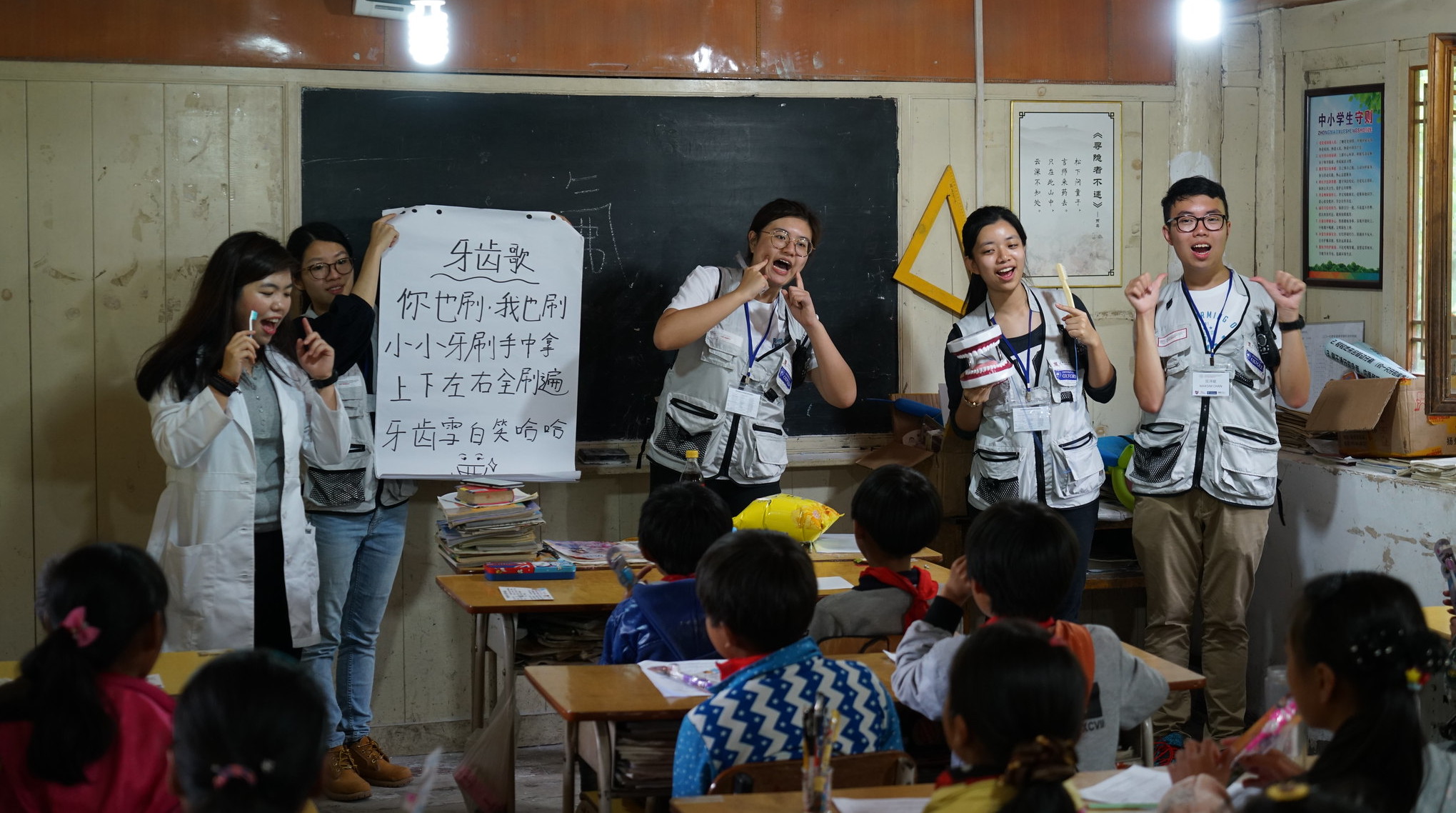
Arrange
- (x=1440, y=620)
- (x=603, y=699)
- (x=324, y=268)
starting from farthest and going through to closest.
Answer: (x=324, y=268) → (x=1440, y=620) → (x=603, y=699)

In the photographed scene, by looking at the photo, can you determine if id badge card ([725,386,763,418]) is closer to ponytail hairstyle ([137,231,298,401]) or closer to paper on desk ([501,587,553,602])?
paper on desk ([501,587,553,602])

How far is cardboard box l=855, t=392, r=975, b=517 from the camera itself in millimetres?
4137

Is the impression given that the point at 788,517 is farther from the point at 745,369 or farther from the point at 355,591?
the point at 355,591

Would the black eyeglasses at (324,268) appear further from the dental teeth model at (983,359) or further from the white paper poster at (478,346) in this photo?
the dental teeth model at (983,359)

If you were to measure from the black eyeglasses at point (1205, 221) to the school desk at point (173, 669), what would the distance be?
9.45 feet

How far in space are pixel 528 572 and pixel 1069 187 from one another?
7.84 feet

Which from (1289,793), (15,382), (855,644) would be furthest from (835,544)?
(1289,793)

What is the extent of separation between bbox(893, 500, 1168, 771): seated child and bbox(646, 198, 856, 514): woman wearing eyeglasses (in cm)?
158

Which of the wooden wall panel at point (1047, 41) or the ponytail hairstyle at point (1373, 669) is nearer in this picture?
the ponytail hairstyle at point (1373, 669)

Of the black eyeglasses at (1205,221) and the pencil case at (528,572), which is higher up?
the black eyeglasses at (1205,221)

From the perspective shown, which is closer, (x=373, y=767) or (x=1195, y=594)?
(x=373, y=767)

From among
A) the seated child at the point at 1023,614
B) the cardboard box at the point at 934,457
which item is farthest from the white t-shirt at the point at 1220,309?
the seated child at the point at 1023,614

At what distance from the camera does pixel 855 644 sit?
104 inches

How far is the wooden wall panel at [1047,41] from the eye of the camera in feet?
14.7
